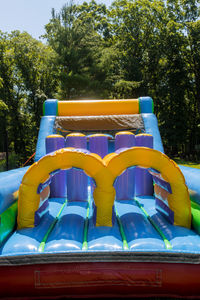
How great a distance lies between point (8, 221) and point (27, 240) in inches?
10.0

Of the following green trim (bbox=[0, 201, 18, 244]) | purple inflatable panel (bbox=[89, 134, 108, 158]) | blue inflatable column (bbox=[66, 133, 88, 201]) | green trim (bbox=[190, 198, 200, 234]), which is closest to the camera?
green trim (bbox=[0, 201, 18, 244])

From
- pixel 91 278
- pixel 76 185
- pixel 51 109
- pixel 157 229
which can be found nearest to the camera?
pixel 91 278

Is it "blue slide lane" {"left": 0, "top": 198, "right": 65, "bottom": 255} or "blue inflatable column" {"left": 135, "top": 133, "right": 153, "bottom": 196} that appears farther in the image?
"blue inflatable column" {"left": 135, "top": 133, "right": 153, "bottom": 196}

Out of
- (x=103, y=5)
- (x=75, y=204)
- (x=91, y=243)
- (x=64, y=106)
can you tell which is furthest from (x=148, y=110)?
(x=103, y=5)

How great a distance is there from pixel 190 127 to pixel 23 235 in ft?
Answer: 46.0

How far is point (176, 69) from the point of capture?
12727mm

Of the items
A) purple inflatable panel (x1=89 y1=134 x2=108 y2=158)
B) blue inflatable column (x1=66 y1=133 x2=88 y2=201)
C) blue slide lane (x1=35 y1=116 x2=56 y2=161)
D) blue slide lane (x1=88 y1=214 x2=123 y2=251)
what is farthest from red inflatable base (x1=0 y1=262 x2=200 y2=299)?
blue slide lane (x1=35 y1=116 x2=56 y2=161)

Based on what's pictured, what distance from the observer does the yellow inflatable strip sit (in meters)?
4.08

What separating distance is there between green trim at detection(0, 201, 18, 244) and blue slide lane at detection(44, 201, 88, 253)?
0.34 meters

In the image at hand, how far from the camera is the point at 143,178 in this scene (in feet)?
9.73

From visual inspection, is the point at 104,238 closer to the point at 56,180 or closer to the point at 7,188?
the point at 7,188

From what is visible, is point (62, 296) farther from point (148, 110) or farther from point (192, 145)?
point (192, 145)

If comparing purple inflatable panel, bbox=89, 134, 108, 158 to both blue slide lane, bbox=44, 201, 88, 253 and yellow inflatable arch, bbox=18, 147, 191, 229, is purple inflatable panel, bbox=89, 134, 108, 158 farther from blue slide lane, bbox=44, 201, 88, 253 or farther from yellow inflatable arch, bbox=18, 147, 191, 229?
yellow inflatable arch, bbox=18, 147, 191, 229

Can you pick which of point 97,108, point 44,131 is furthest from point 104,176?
point 97,108
